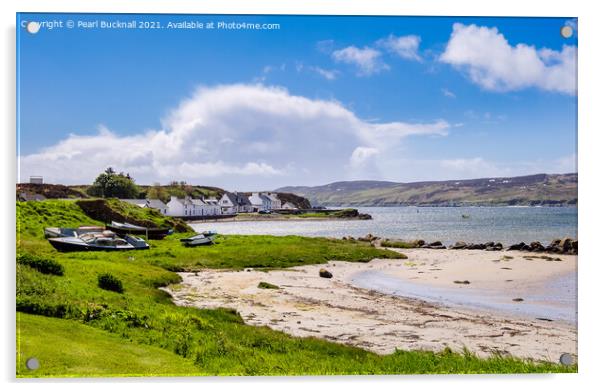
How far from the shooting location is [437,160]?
837 centimetres

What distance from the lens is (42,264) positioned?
752cm

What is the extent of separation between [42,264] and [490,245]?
6.82 m

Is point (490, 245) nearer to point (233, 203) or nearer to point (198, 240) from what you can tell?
point (233, 203)

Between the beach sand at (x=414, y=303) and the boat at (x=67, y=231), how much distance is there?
152cm

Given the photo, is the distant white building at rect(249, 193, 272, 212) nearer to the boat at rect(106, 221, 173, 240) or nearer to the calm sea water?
the calm sea water

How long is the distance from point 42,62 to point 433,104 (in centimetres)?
581

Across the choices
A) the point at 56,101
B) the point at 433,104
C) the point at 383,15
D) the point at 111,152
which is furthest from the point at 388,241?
the point at 56,101

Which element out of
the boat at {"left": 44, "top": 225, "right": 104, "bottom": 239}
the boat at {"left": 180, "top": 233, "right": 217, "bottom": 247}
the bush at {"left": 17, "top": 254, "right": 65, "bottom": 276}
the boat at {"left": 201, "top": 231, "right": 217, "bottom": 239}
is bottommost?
the bush at {"left": 17, "top": 254, "right": 65, "bottom": 276}

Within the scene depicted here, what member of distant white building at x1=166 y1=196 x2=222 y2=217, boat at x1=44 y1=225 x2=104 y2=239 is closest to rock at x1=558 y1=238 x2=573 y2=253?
distant white building at x1=166 y1=196 x2=222 y2=217

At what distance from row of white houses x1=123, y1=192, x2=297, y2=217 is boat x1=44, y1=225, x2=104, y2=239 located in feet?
2.53

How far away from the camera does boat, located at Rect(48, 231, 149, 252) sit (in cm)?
797

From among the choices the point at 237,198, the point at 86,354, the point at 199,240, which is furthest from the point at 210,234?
the point at 86,354

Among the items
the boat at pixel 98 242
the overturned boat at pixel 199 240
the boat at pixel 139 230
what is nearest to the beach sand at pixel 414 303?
the overturned boat at pixel 199 240

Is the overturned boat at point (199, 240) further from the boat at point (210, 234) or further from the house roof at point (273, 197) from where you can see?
Answer: the house roof at point (273, 197)
